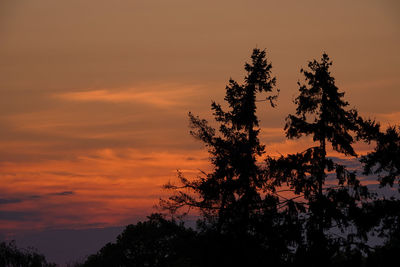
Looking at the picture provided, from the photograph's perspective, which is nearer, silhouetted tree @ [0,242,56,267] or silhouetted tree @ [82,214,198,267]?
silhouetted tree @ [0,242,56,267]

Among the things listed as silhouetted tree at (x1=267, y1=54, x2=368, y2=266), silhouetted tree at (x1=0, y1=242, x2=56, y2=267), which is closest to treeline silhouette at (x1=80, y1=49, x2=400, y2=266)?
silhouetted tree at (x1=267, y1=54, x2=368, y2=266)

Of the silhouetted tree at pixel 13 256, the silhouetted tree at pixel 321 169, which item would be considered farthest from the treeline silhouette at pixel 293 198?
the silhouetted tree at pixel 13 256

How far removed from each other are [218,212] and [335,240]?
7703 millimetres

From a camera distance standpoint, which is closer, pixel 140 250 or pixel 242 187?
pixel 242 187

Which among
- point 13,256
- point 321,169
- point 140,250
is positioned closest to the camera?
point 321,169

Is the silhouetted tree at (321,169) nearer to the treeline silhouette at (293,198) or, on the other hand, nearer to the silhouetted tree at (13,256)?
the treeline silhouette at (293,198)

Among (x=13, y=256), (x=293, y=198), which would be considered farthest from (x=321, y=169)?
(x=13, y=256)

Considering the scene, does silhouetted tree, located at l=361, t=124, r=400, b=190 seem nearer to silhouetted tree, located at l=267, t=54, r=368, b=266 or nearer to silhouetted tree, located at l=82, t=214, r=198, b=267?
silhouetted tree, located at l=267, t=54, r=368, b=266

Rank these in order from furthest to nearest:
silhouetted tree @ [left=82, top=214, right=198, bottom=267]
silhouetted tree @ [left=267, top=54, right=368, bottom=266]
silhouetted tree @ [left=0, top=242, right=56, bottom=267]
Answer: silhouetted tree @ [left=82, top=214, right=198, bottom=267] < silhouetted tree @ [left=0, top=242, right=56, bottom=267] < silhouetted tree @ [left=267, top=54, right=368, bottom=266]

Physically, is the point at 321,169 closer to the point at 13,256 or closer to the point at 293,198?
the point at 293,198

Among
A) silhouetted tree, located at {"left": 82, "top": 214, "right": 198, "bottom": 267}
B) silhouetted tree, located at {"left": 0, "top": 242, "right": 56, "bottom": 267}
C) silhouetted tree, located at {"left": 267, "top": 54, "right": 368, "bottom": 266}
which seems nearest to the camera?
silhouetted tree, located at {"left": 267, "top": 54, "right": 368, "bottom": 266}

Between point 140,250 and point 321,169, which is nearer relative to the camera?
point 321,169

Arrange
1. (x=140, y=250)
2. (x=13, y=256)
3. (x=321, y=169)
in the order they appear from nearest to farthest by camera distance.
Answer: (x=321, y=169) < (x=13, y=256) < (x=140, y=250)

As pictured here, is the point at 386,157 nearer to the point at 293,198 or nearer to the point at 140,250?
the point at 293,198
